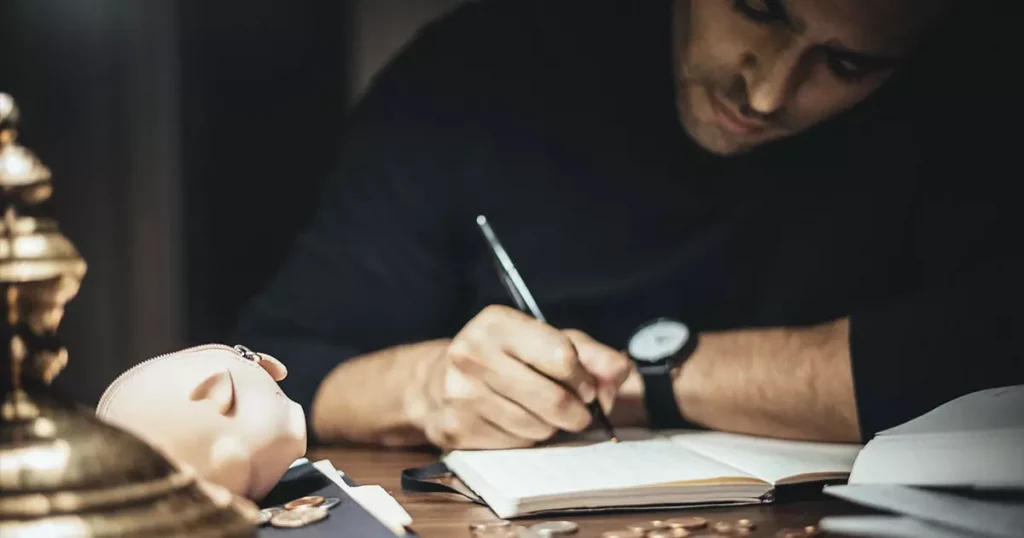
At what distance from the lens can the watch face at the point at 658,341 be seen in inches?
45.3

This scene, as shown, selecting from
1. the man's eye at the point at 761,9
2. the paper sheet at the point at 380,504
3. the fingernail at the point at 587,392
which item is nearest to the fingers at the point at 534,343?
the fingernail at the point at 587,392

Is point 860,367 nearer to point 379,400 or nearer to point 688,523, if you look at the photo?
point 688,523

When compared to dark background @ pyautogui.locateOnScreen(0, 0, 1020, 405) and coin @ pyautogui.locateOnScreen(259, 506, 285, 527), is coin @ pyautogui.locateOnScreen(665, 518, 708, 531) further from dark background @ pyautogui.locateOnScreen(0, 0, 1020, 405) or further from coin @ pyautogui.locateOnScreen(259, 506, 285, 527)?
dark background @ pyautogui.locateOnScreen(0, 0, 1020, 405)

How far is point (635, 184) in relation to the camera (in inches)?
54.9

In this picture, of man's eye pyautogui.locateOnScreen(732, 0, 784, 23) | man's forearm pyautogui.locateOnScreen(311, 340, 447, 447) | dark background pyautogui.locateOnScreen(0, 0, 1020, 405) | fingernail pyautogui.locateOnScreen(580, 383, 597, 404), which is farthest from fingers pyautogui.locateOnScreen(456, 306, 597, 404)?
dark background pyautogui.locateOnScreen(0, 0, 1020, 405)

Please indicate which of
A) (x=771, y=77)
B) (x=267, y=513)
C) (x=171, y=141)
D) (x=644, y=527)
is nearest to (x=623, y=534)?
(x=644, y=527)

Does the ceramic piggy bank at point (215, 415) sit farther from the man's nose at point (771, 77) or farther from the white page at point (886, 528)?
the man's nose at point (771, 77)

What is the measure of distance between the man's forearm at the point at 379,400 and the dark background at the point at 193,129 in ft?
1.32

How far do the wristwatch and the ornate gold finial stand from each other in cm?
69

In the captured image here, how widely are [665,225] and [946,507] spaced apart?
28.4 inches

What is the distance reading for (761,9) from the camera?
122cm

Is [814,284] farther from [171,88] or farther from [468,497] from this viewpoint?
[171,88]

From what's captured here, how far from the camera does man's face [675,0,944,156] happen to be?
3.90 feet

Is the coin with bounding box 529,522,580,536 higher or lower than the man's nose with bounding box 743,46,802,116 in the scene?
lower
